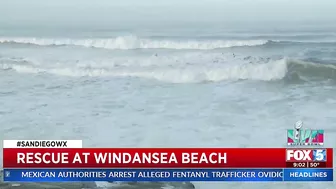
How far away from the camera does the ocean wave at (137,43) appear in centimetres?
695

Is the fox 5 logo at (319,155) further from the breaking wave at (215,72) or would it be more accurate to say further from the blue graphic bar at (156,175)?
the breaking wave at (215,72)

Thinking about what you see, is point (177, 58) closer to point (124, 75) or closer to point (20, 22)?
point (124, 75)

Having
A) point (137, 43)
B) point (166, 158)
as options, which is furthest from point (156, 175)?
point (137, 43)

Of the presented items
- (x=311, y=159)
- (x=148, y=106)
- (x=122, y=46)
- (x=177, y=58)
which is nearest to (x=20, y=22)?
(x=122, y=46)

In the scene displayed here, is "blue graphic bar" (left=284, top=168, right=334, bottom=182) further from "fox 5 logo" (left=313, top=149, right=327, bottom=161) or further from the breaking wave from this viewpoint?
the breaking wave

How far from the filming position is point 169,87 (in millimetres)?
5496

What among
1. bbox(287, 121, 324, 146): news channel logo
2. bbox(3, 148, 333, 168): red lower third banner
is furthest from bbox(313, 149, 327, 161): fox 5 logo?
bbox(287, 121, 324, 146): news channel logo

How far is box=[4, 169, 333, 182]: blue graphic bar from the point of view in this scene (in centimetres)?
337

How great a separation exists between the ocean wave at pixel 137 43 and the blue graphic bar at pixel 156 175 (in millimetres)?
3732

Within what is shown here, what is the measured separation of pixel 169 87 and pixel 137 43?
1707mm

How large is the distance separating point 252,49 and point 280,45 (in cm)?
50

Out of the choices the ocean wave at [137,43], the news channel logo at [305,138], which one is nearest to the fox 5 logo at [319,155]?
the news channel logo at [305,138]

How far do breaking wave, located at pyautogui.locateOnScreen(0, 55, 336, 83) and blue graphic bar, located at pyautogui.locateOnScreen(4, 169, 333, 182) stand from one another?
8.00 feet

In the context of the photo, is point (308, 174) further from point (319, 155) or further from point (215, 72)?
point (215, 72)
